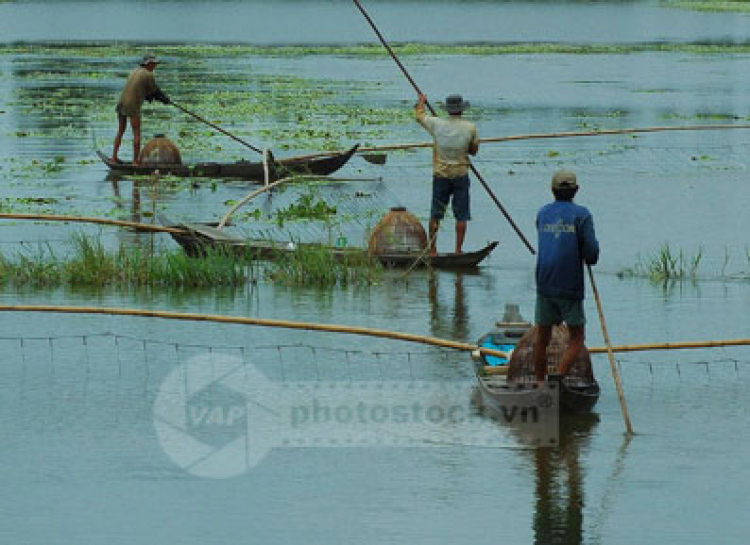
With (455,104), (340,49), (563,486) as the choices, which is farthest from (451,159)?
(340,49)

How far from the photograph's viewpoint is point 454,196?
16.5 m

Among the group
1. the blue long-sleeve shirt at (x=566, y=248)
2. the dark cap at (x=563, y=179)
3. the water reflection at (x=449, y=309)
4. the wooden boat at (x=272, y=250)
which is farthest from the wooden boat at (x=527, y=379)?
the wooden boat at (x=272, y=250)

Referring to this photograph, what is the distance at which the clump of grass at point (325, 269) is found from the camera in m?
15.6

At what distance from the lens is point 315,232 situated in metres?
18.8

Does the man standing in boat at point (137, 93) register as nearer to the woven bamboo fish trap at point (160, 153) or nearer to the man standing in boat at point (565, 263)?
the woven bamboo fish trap at point (160, 153)

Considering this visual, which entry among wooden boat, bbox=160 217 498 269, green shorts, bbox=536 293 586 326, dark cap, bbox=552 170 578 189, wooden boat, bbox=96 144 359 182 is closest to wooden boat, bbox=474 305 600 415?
green shorts, bbox=536 293 586 326

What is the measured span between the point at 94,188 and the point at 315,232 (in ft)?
16.7

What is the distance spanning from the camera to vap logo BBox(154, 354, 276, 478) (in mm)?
10320

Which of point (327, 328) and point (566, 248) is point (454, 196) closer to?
point (327, 328)

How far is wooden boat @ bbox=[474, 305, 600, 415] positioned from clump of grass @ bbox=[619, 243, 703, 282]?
4539mm

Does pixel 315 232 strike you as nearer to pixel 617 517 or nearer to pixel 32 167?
pixel 32 167

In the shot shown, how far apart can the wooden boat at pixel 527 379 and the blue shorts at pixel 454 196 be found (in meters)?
4.82

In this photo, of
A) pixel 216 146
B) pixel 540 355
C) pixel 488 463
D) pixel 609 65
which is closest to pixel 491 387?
pixel 540 355

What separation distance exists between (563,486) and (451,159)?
22.6 ft
